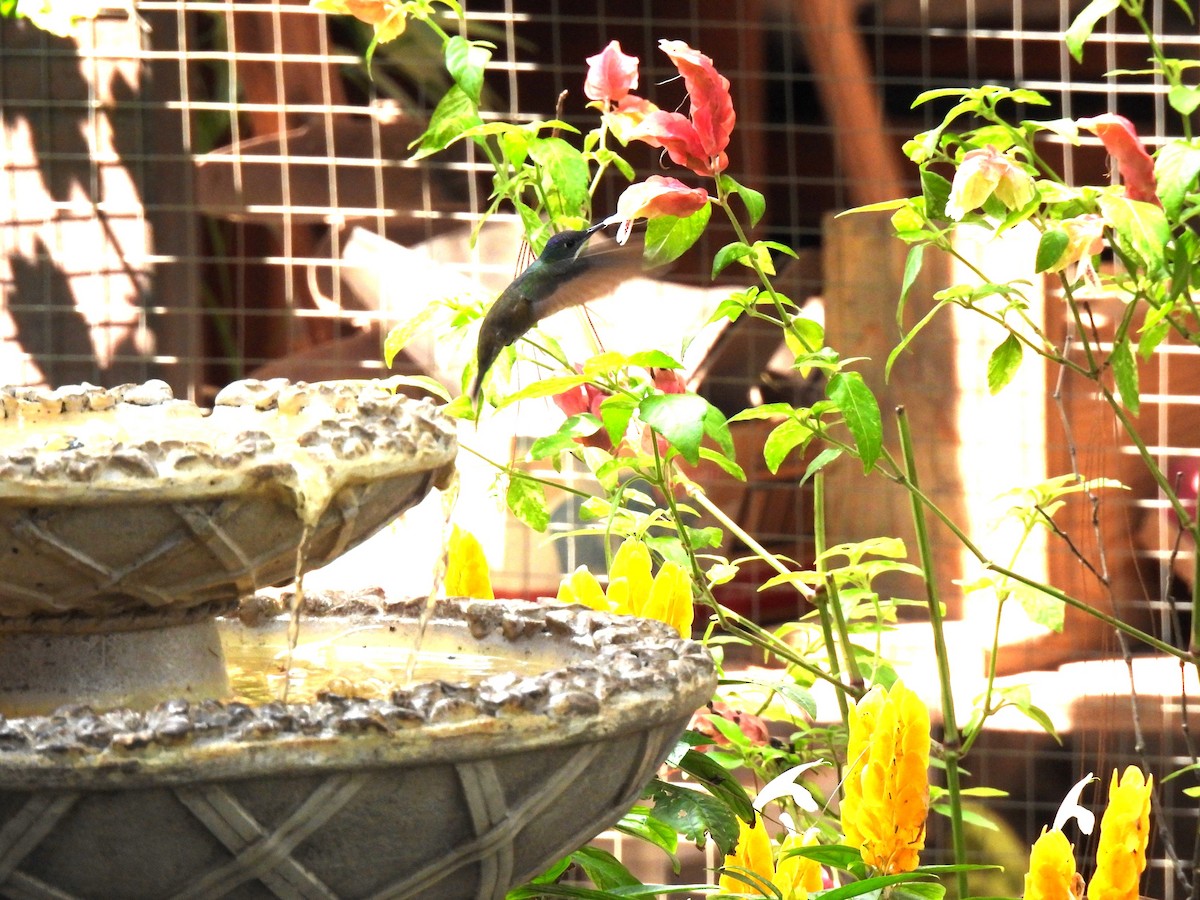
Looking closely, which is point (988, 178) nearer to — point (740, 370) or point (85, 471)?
point (85, 471)

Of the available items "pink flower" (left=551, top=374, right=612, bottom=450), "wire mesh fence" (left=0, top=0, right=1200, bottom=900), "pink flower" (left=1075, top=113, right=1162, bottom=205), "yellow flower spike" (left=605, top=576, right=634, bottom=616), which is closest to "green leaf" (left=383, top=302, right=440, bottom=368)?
"pink flower" (left=551, top=374, right=612, bottom=450)

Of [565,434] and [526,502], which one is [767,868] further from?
[526,502]

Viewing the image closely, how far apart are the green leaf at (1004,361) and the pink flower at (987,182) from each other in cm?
25

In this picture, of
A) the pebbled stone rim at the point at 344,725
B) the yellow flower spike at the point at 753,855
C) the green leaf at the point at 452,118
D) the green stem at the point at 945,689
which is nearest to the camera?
the pebbled stone rim at the point at 344,725

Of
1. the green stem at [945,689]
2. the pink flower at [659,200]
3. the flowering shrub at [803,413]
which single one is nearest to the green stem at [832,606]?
the flowering shrub at [803,413]

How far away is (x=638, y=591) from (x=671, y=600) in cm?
7

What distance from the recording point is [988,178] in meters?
1.53

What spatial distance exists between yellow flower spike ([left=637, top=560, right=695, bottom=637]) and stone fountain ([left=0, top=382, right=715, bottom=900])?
0.30 m

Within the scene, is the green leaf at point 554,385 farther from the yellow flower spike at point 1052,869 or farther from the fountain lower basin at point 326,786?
the yellow flower spike at point 1052,869

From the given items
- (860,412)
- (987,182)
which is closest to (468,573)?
(860,412)

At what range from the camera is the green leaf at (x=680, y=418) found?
1533 millimetres

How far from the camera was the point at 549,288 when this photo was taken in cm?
173

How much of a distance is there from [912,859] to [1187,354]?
2.41 m

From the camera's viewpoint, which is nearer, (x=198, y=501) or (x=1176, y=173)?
(x=198, y=501)
